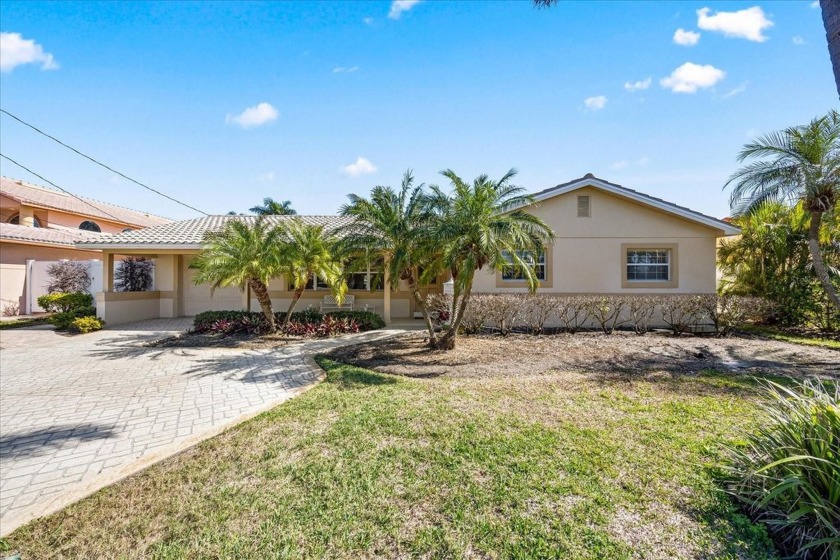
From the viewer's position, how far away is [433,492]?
3.72 m

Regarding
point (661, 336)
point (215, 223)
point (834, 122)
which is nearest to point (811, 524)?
point (661, 336)

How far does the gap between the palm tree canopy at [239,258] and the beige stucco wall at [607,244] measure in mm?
7586

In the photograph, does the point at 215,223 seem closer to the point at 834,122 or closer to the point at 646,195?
the point at 646,195

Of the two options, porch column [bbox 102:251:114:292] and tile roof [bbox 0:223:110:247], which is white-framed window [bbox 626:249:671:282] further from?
tile roof [bbox 0:223:110:247]

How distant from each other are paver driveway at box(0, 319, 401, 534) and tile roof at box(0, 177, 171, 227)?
17731 mm

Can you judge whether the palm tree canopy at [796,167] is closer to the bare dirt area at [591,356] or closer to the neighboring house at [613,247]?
the neighboring house at [613,247]

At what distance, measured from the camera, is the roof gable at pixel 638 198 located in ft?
44.8

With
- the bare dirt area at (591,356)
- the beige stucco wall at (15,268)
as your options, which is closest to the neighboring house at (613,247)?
the bare dirt area at (591,356)

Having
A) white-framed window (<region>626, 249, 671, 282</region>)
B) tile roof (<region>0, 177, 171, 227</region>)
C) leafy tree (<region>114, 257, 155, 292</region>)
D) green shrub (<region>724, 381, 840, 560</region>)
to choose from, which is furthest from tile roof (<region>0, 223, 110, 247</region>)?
white-framed window (<region>626, 249, 671, 282</region>)

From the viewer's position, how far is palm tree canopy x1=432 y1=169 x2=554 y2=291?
29.4ft

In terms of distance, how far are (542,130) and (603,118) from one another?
6.53 ft

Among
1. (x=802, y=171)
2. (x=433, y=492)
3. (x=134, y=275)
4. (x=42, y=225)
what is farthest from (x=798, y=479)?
(x=42, y=225)

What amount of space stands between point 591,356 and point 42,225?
3400 cm

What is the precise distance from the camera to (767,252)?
14.9 m
